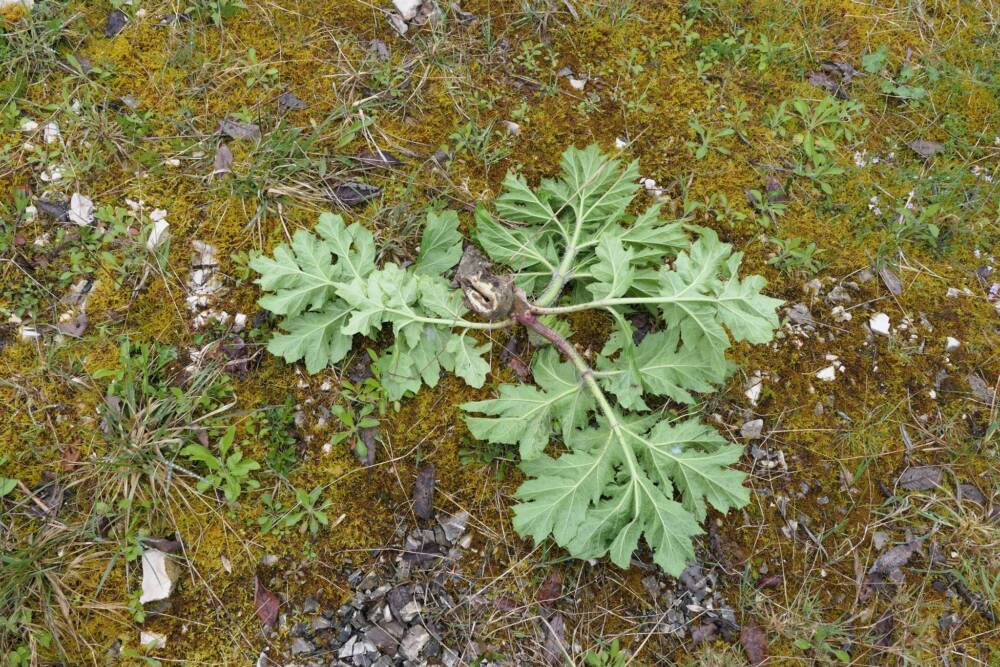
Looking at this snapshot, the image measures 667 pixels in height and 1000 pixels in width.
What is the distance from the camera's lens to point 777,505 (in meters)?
3.48

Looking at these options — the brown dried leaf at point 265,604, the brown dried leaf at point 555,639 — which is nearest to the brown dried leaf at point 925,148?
the brown dried leaf at point 555,639

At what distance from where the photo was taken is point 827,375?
371 centimetres

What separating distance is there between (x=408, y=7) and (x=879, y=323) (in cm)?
337

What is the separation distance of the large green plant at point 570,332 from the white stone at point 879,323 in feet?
3.30

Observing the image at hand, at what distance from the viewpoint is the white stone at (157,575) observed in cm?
310

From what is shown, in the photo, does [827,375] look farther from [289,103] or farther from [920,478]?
[289,103]

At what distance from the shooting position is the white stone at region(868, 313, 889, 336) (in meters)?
3.81

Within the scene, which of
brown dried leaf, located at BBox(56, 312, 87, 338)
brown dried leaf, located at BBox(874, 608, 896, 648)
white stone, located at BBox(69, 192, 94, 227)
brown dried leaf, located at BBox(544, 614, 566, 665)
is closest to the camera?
brown dried leaf, located at BBox(544, 614, 566, 665)

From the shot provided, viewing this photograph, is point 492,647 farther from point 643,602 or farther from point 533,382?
point 533,382

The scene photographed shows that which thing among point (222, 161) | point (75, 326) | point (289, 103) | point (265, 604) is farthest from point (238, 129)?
point (265, 604)

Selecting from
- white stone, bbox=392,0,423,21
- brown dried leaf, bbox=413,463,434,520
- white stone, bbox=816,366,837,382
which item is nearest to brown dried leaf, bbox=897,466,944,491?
white stone, bbox=816,366,837,382

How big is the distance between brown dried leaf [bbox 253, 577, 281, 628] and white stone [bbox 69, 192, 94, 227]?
2.16m

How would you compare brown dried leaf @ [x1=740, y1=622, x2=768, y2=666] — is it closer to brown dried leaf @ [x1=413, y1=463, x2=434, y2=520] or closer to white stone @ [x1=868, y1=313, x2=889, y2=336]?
brown dried leaf @ [x1=413, y1=463, x2=434, y2=520]

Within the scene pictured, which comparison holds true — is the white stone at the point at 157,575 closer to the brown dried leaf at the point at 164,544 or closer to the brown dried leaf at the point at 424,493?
the brown dried leaf at the point at 164,544
